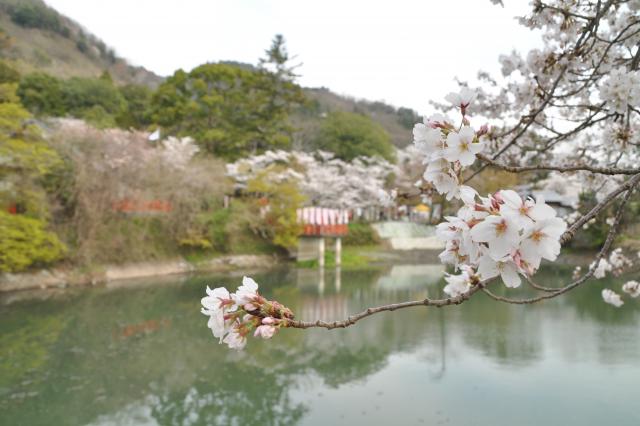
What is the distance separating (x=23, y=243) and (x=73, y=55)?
34.1m

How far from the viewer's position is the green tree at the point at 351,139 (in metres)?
23.9

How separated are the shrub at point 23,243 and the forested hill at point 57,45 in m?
24.3

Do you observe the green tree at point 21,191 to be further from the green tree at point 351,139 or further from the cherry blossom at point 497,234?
the green tree at point 351,139

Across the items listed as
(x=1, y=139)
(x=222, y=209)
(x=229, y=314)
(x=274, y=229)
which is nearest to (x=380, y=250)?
(x=274, y=229)

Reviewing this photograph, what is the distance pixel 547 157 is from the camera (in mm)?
3229

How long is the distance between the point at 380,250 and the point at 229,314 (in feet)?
54.7

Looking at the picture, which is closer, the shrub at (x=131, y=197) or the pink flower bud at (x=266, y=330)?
the pink flower bud at (x=266, y=330)

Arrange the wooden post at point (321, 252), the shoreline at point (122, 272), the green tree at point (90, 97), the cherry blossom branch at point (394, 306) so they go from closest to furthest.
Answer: the cherry blossom branch at point (394, 306) < the shoreline at point (122, 272) < the wooden post at point (321, 252) < the green tree at point (90, 97)

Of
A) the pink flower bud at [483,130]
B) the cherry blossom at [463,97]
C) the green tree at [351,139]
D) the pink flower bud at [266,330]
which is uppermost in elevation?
the green tree at [351,139]

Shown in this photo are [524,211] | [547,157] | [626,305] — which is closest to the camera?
[524,211]

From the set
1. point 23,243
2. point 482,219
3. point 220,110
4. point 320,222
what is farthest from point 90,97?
point 482,219

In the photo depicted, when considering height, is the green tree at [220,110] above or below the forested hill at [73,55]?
below

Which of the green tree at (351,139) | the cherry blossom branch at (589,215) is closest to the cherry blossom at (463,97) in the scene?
the cherry blossom branch at (589,215)

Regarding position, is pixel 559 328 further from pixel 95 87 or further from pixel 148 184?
pixel 95 87
